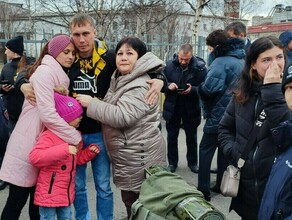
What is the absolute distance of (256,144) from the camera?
220 cm

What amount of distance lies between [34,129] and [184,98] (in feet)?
8.71

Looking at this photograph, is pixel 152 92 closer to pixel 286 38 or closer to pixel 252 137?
pixel 252 137

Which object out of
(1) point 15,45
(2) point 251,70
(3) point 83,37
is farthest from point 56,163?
(1) point 15,45

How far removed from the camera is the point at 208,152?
399cm

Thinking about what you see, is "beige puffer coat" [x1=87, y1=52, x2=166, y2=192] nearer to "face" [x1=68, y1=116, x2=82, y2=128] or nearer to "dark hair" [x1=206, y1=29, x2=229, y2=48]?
"face" [x1=68, y1=116, x2=82, y2=128]

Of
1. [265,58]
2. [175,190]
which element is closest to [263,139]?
[265,58]

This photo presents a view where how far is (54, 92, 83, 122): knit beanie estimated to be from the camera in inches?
101

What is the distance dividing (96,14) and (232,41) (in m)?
17.1

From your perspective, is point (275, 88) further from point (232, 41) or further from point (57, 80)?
point (232, 41)

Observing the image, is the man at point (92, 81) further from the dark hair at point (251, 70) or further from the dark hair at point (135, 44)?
the dark hair at point (251, 70)

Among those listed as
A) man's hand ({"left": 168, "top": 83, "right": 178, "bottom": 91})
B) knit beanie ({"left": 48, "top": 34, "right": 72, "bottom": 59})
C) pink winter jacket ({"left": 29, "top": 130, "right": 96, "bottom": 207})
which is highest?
knit beanie ({"left": 48, "top": 34, "right": 72, "bottom": 59})

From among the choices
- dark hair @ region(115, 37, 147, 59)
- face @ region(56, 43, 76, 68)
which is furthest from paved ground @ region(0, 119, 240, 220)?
dark hair @ region(115, 37, 147, 59)

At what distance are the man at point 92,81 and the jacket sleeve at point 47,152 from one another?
1.28 ft

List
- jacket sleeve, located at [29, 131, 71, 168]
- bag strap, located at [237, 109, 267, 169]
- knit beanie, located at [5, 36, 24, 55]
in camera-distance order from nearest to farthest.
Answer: bag strap, located at [237, 109, 267, 169] → jacket sleeve, located at [29, 131, 71, 168] → knit beanie, located at [5, 36, 24, 55]
